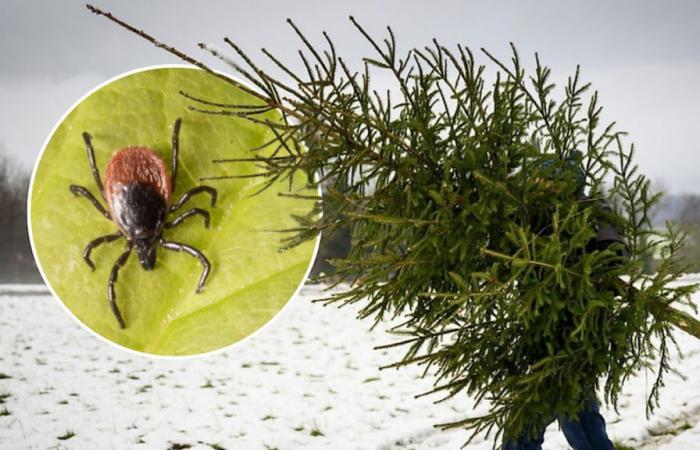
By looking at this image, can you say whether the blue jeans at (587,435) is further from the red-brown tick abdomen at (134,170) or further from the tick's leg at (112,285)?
the red-brown tick abdomen at (134,170)

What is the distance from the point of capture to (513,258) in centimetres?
247

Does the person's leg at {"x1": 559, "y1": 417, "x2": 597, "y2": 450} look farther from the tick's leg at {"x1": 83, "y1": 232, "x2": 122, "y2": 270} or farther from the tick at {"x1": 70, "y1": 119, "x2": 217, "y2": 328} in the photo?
the tick's leg at {"x1": 83, "y1": 232, "x2": 122, "y2": 270}

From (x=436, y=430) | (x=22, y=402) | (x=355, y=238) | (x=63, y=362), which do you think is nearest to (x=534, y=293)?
(x=355, y=238)

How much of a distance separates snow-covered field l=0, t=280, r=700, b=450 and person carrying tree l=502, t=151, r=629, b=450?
5.31ft

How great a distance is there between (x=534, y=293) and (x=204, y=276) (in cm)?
174

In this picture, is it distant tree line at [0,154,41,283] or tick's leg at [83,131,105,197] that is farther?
distant tree line at [0,154,41,283]

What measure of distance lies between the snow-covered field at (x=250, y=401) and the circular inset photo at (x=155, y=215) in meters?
2.47

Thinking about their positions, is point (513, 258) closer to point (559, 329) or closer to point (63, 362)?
point (559, 329)

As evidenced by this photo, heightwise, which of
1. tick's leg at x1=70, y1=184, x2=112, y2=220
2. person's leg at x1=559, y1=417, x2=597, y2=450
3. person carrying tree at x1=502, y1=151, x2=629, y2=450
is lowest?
person's leg at x1=559, y1=417, x2=597, y2=450

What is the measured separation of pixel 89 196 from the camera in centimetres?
341

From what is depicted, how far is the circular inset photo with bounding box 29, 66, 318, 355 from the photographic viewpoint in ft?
10.9

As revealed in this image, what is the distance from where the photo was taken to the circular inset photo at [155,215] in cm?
333

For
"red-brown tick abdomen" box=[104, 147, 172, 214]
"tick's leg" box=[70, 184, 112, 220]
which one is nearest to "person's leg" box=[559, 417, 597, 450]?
"red-brown tick abdomen" box=[104, 147, 172, 214]

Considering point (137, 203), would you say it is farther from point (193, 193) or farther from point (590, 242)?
point (590, 242)
